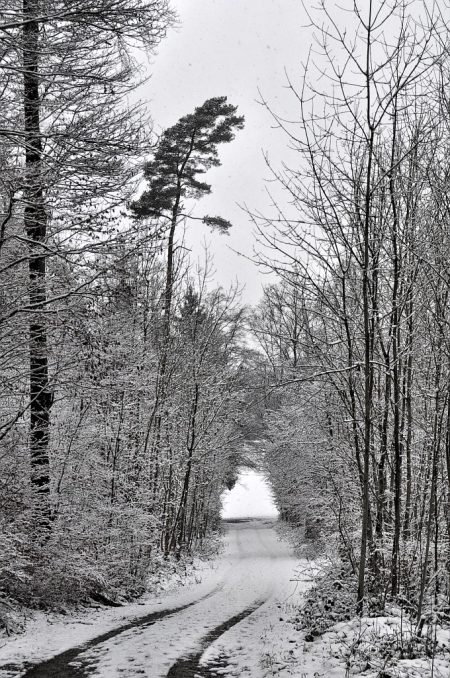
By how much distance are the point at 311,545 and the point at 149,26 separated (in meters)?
21.1

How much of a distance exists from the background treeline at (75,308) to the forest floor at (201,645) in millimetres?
1166

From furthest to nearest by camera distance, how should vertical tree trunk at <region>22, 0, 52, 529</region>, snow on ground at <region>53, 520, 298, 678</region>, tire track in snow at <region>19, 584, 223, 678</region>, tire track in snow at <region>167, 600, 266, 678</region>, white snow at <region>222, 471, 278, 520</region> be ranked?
white snow at <region>222, 471, 278, 520</region>, vertical tree trunk at <region>22, 0, 52, 529</region>, snow on ground at <region>53, 520, 298, 678</region>, tire track in snow at <region>167, 600, 266, 678</region>, tire track in snow at <region>19, 584, 223, 678</region>

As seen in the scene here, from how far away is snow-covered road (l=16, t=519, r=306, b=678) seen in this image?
21.3 feet

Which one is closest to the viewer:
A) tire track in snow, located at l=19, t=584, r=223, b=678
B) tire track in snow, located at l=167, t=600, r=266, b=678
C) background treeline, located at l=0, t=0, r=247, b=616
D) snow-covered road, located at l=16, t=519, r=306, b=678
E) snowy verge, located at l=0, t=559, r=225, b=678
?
tire track in snow, located at l=19, t=584, r=223, b=678

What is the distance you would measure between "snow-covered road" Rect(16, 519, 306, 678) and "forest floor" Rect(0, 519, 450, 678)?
1cm

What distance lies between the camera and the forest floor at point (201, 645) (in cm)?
622

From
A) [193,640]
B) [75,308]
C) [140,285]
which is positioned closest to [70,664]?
[193,640]

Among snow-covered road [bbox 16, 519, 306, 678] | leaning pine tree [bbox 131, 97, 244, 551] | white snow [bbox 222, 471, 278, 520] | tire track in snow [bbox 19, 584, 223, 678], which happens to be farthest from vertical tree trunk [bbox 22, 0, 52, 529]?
white snow [bbox 222, 471, 278, 520]

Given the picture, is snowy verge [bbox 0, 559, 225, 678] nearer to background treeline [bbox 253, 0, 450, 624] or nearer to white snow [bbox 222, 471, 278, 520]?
background treeline [bbox 253, 0, 450, 624]

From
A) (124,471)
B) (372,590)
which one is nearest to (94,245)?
(372,590)

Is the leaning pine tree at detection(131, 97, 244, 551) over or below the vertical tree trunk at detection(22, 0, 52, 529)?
over

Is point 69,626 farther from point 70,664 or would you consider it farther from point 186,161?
point 186,161

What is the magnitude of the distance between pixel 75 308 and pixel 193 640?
16.5ft

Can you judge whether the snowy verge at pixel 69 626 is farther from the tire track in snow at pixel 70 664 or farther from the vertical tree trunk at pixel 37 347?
the vertical tree trunk at pixel 37 347
